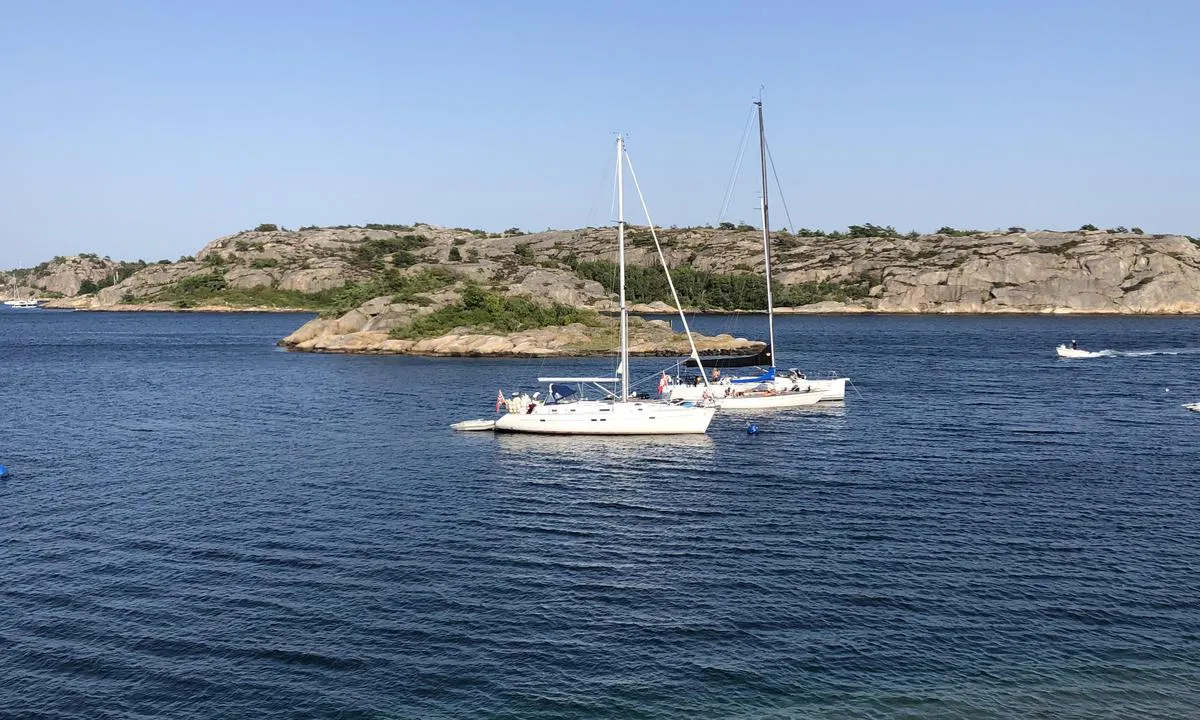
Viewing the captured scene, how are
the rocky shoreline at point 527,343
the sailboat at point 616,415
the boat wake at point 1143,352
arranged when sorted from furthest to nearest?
the rocky shoreline at point 527,343
the boat wake at point 1143,352
the sailboat at point 616,415

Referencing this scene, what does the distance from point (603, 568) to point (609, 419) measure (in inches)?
1003

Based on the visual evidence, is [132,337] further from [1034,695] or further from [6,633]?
[1034,695]

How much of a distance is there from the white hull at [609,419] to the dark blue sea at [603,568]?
179 cm

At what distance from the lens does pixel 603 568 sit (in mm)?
34000

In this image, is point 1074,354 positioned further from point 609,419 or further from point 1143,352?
point 609,419

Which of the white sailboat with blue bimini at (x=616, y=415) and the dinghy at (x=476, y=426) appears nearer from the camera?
the white sailboat with blue bimini at (x=616, y=415)

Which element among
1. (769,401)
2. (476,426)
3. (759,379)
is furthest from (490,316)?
(476,426)

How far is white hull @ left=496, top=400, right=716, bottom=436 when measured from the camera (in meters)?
59.2

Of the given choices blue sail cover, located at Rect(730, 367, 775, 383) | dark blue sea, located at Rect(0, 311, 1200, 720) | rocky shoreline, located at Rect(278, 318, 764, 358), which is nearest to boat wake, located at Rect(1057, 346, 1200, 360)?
rocky shoreline, located at Rect(278, 318, 764, 358)

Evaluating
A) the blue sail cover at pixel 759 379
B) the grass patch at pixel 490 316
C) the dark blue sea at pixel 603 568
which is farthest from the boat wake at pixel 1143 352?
the grass patch at pixel 490 316

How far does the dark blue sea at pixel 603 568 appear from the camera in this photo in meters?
24.7

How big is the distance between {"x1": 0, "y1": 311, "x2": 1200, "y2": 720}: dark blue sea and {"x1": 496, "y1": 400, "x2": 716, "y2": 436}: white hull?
5.88 feet

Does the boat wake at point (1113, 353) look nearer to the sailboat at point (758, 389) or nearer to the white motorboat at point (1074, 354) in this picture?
the white motorboat at point (1074, 354)

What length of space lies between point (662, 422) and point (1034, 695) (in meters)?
36.4
